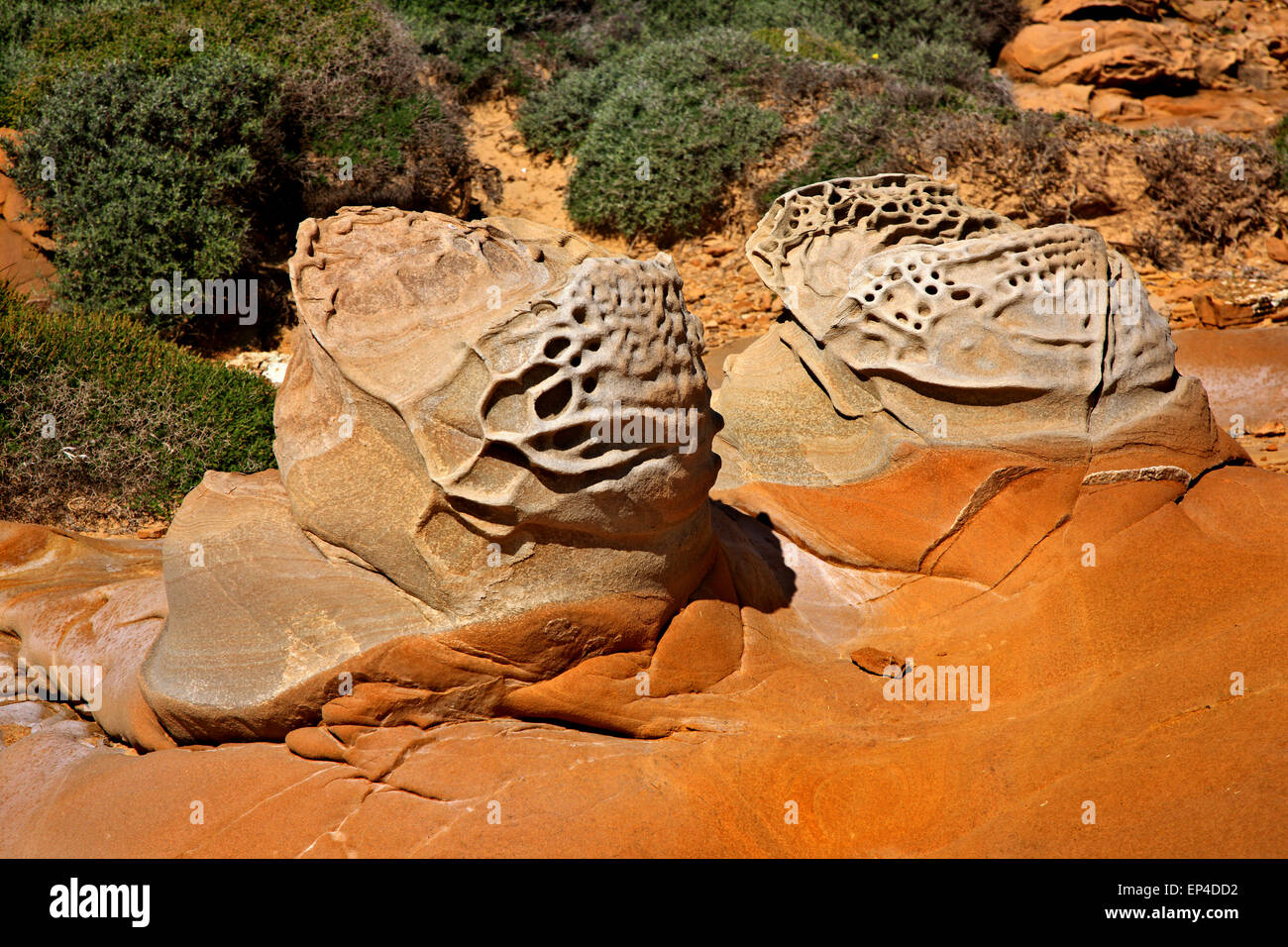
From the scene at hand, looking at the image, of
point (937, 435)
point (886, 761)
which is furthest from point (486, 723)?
point (937, 435)

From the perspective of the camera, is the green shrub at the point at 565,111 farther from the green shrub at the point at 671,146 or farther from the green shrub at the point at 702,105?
the green shrub at the point at 671,146

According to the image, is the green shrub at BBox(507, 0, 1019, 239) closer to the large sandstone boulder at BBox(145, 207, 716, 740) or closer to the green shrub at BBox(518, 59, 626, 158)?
the green shrub at BBox(518, 59, 626, 158)

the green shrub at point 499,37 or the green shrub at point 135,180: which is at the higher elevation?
the green shrub at point 499,37

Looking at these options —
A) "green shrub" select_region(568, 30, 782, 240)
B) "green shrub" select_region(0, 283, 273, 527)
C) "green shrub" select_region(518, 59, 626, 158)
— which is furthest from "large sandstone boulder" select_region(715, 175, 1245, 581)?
"green shrub" select_region(518, 59, 626, 158)

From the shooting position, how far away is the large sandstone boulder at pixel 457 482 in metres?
3.14

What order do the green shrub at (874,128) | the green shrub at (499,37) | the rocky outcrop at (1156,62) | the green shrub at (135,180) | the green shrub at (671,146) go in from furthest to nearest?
the rocky outcrop at (1156,62) → the green shrub at (499,37) → the green shrub at (671,146) → the green shrub at (874,128) → the green shrub at (135,180)


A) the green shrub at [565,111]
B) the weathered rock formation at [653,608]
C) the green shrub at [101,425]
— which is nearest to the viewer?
the weathered rock formation at [653,608]

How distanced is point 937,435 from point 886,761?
1462 millimetres

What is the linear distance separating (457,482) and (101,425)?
4474 millimetres

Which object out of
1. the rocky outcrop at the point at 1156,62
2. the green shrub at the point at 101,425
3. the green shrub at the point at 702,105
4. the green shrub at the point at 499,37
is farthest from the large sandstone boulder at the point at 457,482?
the rocky outcrop at the point at 1156,62

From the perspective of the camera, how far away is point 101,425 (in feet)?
21.5

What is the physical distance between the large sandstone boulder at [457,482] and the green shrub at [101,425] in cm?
331
